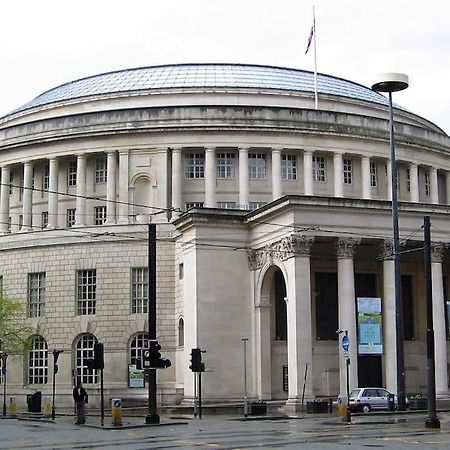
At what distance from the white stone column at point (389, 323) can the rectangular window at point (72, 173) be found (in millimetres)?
22693

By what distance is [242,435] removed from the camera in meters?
29.9

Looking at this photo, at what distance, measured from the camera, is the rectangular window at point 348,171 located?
6234 cm

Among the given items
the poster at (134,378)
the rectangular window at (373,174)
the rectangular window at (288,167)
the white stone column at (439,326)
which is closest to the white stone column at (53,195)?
the poster at (134,378)

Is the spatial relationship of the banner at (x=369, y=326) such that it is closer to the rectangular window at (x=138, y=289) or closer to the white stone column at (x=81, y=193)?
the rectangular window at (x=138, y=289)

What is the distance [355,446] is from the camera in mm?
24734

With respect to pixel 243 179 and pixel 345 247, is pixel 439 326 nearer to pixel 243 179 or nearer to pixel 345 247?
pixel 345 247

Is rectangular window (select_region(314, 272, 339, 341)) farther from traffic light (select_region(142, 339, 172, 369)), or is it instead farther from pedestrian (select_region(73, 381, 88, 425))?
traffic light (select_region(142, 339, 172, 369))

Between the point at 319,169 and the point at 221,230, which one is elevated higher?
the point at 319,169

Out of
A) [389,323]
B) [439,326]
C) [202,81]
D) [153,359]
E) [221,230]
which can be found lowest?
[153,359]

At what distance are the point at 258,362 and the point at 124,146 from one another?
17.7 m

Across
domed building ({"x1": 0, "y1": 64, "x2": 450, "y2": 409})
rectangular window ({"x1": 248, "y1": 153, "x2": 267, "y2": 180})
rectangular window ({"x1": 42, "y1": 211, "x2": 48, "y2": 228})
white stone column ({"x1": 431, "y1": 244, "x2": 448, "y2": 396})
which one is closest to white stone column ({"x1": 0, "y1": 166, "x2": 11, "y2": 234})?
domed building ({"x1": 0, "y1": 64, "x2": 450, "y2": 409})

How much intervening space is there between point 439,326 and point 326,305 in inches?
269

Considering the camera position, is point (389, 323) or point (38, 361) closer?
point (389, 323)

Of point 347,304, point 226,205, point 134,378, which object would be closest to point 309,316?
point 347,304
